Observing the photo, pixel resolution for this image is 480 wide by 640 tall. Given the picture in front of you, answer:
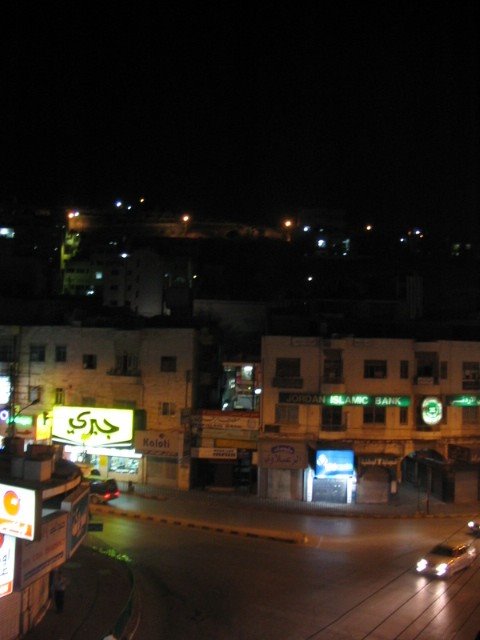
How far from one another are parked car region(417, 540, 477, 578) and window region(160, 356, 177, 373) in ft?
61.1

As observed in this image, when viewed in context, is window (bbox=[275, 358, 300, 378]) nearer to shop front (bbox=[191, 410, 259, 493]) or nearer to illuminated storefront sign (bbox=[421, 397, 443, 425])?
shop front (bbox=[191, 410, 259, 493])

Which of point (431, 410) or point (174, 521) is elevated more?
point (431, 410)

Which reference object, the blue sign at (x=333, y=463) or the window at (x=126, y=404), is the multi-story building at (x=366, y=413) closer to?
the blue sign at (x=333, y=463)

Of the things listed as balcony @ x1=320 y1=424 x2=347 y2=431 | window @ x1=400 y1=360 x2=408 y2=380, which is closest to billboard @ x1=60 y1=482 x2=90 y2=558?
balcony @ x1=320 y1=424 x2=347 y2=431

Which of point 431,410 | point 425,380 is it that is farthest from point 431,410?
point 425,380

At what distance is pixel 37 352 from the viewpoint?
40.1 m

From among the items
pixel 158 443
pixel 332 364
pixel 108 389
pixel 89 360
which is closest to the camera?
pixel 332 364

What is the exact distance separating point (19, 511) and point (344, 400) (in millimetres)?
24328

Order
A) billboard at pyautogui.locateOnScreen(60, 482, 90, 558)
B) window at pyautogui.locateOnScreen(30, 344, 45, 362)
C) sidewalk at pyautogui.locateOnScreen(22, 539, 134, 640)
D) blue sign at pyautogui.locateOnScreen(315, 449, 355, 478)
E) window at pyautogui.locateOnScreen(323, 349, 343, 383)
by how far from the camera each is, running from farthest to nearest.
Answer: window at pyautogui.locateOnScreen(30, 344, 45, 362) < window at pyautogui.locateOnScreen(323, 349, 343, 383) < blue sign at pyautogui.locateOnScreen(315, 449, 355, 478) < sidewalk at pyautogui.locateOnScreen(22, 539, 134, 640) < billboard at pyautogui.locateOnScreen(60, 482, 90, 558)

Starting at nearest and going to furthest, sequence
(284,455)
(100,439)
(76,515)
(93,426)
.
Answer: (76,515)
(284,455)
(100,439)
(93,426)

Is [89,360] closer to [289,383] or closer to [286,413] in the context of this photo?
[289,383]

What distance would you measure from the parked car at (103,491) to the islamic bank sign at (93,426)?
3676mm

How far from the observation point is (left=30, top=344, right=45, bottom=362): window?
131ft

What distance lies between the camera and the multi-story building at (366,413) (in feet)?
120
